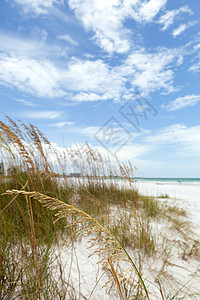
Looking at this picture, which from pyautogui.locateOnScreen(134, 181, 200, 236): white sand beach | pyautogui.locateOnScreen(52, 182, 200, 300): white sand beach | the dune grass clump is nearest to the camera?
the dune grass clump

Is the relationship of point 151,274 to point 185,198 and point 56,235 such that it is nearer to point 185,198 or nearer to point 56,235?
point 56,235

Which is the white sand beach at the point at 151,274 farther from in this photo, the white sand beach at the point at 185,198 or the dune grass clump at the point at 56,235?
the white sand beach at the point at 185,198

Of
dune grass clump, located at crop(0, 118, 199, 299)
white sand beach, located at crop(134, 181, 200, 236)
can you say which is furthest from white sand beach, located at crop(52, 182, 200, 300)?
white sand beach, located at crop(134, 181, 200, 236)

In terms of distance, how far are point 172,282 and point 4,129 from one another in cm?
194

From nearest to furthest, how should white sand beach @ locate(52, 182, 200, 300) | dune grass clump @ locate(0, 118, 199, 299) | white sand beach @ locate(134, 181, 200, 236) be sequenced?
dune grass clump @ locate(0, 118, 199, 299) → white sand beach @ locate(52, 182, 200, 300) → white sand beach @ locate(134, 181, 200, 236)

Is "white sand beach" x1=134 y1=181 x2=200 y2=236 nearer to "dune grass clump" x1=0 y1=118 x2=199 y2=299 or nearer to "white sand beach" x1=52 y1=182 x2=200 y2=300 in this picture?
"dune grass clump" x1=0 y1=118 x2=199 y2=299

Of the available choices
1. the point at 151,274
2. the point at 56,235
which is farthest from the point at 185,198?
the point at 56,235

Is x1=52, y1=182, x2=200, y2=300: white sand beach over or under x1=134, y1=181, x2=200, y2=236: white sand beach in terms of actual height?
under

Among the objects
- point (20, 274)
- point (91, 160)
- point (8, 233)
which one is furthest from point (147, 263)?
point (91, 160)

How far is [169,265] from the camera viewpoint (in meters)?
2.07

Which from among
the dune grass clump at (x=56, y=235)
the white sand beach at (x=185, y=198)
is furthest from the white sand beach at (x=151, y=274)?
the white sand beach at (x=185, y=198)

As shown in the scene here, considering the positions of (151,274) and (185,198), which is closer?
(151,274)

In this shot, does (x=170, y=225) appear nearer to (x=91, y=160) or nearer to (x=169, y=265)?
(x=169, y=265)

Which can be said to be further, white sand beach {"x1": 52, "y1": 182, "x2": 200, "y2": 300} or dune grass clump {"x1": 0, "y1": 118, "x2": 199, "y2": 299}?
white sand beach {"x1": 52, "y1": 182, "x2": 200, "y2": 300}
